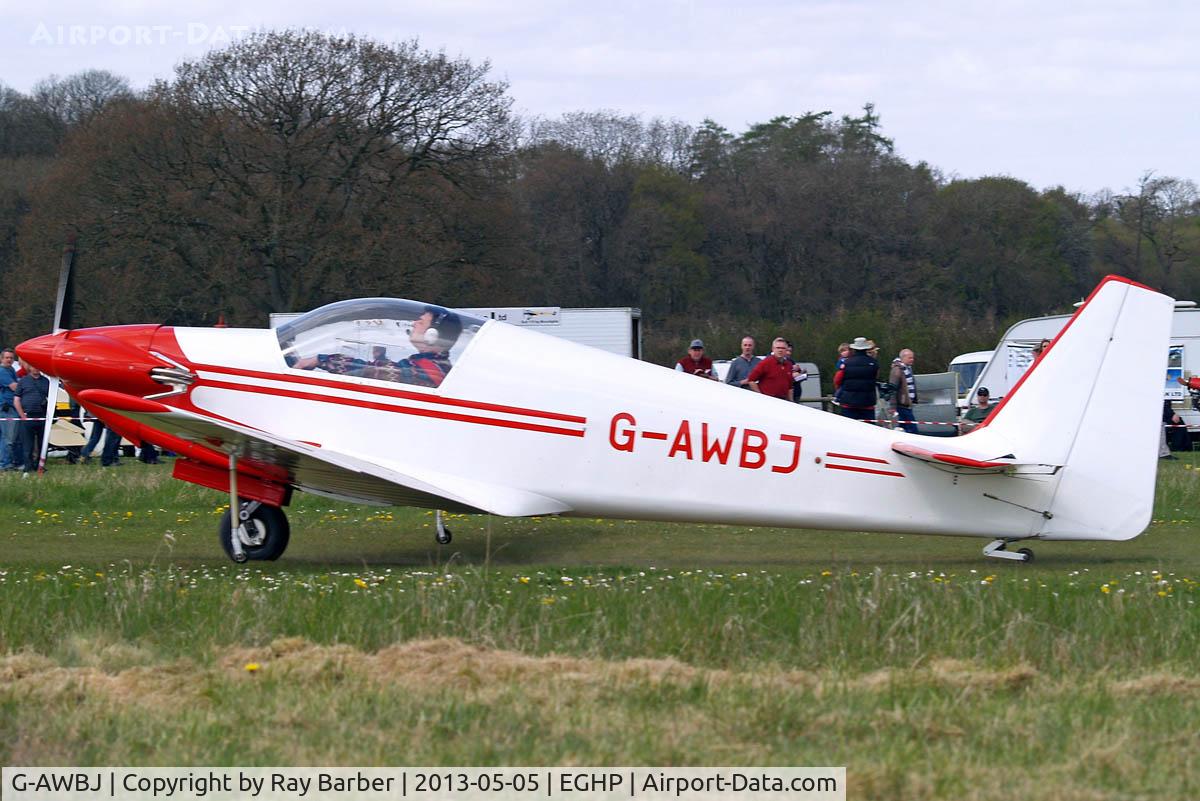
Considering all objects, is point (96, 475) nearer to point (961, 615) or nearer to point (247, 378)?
point (247, 378)

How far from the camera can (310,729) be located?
4.46 meters

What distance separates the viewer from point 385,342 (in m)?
8.62

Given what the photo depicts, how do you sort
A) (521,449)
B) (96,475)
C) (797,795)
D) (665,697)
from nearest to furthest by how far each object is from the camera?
(797,795), (665,697), (521,449), (96,475)

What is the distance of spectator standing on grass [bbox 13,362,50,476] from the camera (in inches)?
676

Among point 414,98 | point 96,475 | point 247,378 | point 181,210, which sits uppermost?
point 414,98

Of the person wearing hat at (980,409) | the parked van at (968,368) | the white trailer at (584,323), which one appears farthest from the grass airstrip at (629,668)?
the parked van at (968,368)

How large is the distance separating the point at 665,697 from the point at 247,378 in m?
4.92

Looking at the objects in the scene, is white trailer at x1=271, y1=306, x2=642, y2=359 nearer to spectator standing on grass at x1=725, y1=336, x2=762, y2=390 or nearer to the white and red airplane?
spectator standing on grass at x1=725, y1=336, x2=762, y2=390

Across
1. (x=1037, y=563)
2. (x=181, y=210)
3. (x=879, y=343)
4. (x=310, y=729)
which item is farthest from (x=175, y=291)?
(x=310, y=729)

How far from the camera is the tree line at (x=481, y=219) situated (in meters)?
35.0

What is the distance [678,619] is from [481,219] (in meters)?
31.9

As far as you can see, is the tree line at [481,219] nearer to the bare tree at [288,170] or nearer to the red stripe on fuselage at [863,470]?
the bare tree at [288,170]

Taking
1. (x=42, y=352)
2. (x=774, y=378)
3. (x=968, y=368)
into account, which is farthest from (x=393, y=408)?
(x=968, y=368)

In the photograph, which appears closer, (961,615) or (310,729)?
(310,729)
